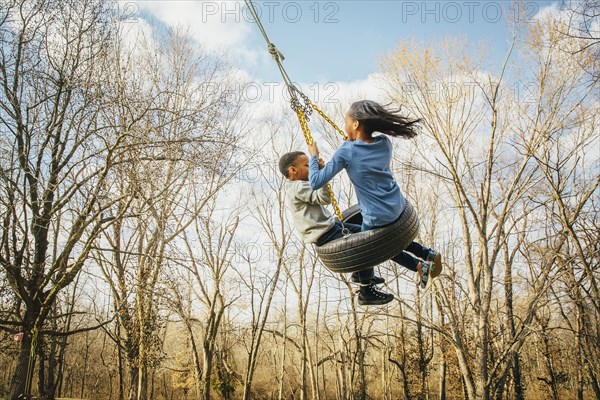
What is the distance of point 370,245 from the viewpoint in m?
2.75

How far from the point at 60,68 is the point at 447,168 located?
33.4 feet

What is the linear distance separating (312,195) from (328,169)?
0.47 meters

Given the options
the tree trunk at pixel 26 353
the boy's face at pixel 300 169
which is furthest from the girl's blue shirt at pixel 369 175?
the tree trunk at pixel 26 353

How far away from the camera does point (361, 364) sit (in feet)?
62.3

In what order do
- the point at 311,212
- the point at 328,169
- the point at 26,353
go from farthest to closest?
1. the point at 26,353
2. the point at 311,212
3. the point at 328,169

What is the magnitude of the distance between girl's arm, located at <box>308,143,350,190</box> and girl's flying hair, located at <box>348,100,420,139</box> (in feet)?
0.85

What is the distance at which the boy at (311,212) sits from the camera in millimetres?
3129

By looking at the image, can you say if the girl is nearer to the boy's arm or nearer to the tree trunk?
the boy's arm

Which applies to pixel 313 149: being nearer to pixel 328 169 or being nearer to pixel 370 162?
pixel 328 169

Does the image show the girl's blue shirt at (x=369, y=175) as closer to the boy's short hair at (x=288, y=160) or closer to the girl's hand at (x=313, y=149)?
the girl's hand at (x=313, y=149)

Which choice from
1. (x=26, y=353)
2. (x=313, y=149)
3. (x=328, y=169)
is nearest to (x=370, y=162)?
(x=328, y=169)

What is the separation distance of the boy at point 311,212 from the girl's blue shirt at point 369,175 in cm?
34

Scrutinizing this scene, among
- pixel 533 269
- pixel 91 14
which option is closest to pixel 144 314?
pixel 91 14

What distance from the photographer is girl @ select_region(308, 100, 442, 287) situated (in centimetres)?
274
